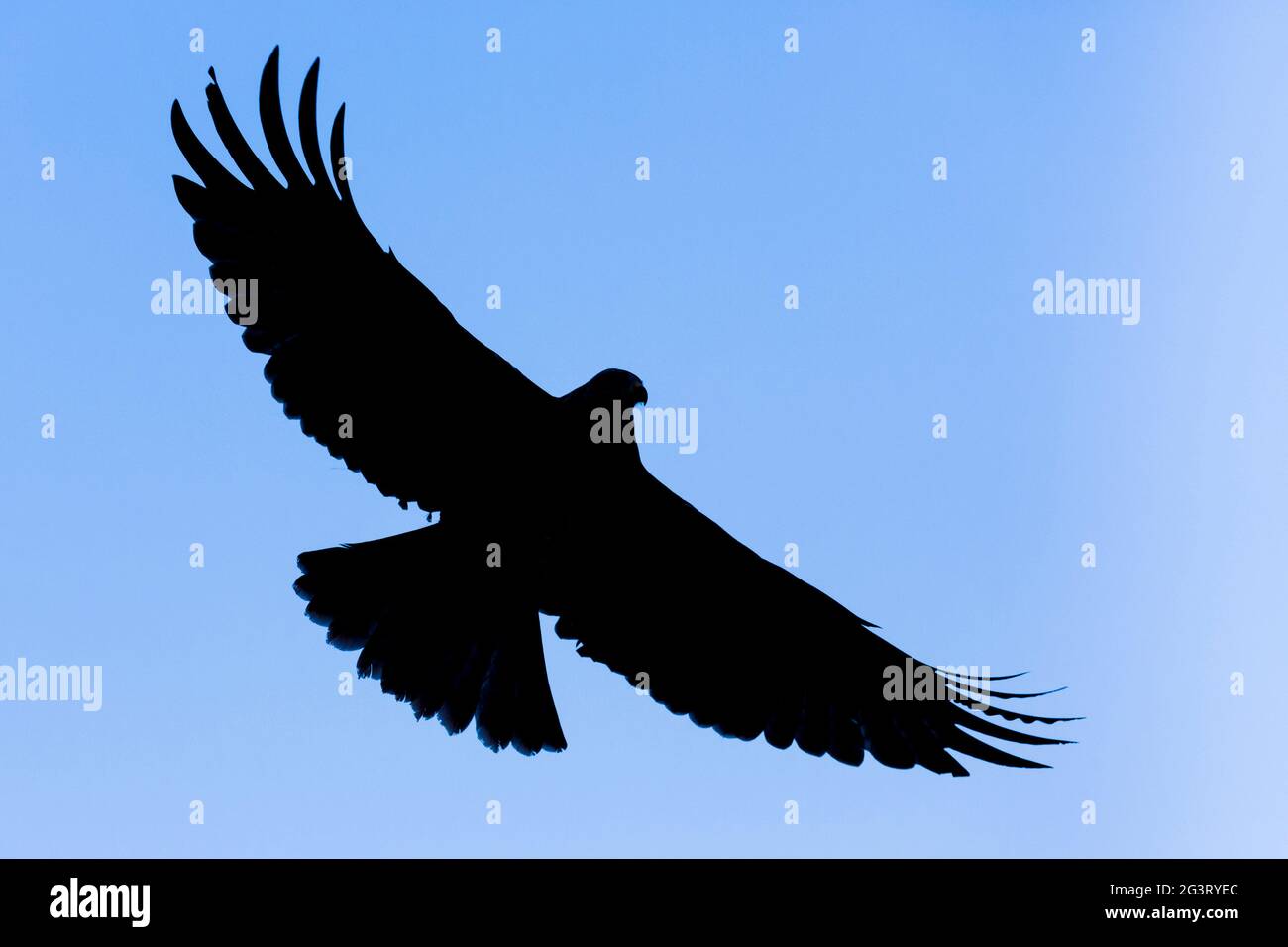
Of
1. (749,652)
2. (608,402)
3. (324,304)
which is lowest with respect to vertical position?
(749,652)

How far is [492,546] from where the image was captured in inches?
230

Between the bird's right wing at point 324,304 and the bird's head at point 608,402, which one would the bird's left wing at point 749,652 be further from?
the bird's right wing at point 324,304

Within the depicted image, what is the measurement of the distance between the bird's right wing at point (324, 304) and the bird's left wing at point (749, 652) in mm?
1147

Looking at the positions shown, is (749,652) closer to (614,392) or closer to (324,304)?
(614,392)

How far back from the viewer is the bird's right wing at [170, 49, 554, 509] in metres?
5.03

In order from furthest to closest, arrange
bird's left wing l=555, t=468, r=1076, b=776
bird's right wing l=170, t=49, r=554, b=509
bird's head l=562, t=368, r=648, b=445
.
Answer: bird's left wing l=555, t=468, r=1076, b=776, bird's head l=562, t=368, r=648, b=445, bird's right wing l=170, t=49, r=554, b=509

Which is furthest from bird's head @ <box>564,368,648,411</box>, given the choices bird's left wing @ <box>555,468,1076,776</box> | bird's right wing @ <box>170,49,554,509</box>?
bird's left wing @ <box>555,468,1076,776</box>

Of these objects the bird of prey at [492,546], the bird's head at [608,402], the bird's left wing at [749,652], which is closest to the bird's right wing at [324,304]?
the bird of prey at [492,546]

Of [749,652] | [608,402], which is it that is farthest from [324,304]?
[749,652]

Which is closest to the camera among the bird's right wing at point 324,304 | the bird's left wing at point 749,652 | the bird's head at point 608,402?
the bird's right wing at point 324,304

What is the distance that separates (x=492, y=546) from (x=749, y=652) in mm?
1412

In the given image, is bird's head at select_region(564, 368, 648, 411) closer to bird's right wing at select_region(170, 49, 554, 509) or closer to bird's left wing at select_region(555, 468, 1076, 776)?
bird's right wing at select_region(170, 49, 554, 509)

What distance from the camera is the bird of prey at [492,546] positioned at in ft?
16.7
